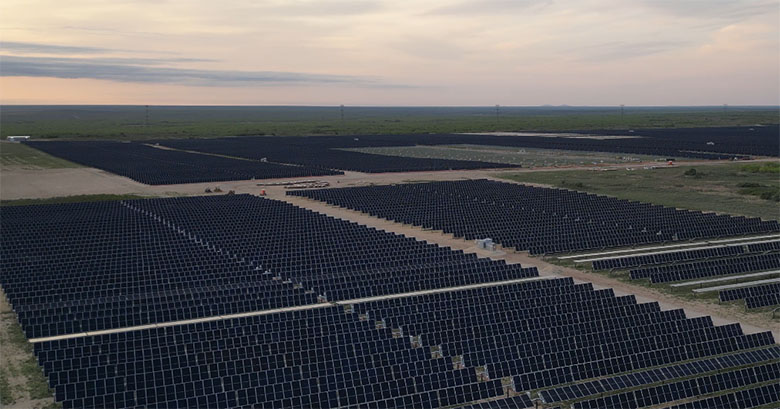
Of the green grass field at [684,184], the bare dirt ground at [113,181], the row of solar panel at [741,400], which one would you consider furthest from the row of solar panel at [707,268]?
the bare dirt ground at [113,181]

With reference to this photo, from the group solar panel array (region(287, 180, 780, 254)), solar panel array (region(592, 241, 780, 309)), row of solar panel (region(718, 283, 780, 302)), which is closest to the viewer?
row of solar panel (region(718, 283, 780, 302))

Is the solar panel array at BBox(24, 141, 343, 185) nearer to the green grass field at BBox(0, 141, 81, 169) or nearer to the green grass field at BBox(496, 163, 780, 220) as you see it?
the green grass field at BBox(0, 141, 81, 169)

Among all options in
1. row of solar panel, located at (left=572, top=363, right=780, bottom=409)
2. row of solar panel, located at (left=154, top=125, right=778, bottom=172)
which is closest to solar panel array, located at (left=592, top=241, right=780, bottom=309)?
row of solar panel, located at (left=572, top=363, right=780, bottom=409)

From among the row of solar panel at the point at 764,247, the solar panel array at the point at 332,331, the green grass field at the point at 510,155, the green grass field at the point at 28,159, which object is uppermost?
the green grass field at the point at 28,159

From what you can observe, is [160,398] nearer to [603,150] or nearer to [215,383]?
[215,383]

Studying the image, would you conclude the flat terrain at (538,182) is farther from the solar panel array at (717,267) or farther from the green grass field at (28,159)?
the solar panel array at (717,267)

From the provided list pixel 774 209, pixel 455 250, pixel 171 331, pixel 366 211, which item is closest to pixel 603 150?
pixel 774 209
